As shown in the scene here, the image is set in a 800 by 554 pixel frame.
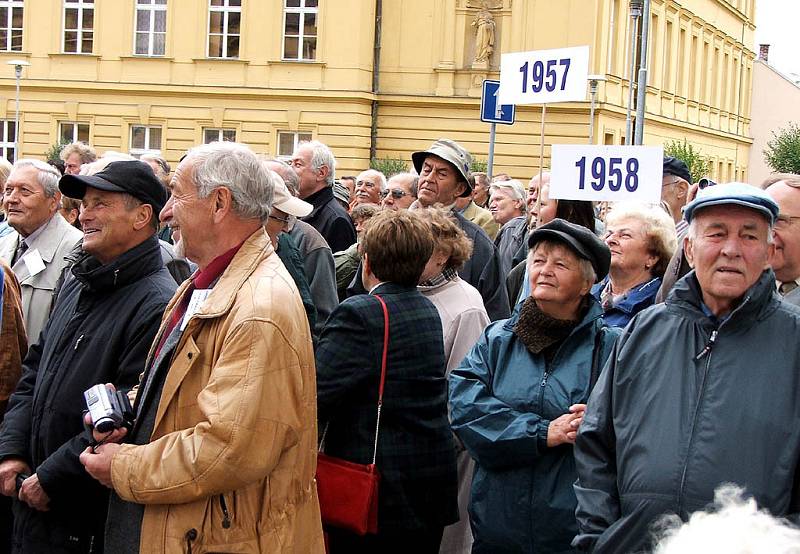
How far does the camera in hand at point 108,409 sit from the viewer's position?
3.84 m

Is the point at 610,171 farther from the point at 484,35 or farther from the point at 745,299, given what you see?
the point at 484,35

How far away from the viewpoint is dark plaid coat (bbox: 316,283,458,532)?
15.5 feet

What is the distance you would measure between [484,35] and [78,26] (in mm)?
11510

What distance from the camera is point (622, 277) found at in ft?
19.0

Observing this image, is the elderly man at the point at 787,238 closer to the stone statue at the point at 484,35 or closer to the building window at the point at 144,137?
the stone statue at the point at 484,35

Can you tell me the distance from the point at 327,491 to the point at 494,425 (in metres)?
0.78

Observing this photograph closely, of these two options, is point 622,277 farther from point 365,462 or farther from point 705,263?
point 705,263

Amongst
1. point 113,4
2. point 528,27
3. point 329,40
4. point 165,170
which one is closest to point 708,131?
point 528,27

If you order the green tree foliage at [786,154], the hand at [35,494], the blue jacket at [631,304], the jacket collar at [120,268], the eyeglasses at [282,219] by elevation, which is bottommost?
the hand at [35,494]

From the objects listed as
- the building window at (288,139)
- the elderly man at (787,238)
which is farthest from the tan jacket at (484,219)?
the building window at (288,139)

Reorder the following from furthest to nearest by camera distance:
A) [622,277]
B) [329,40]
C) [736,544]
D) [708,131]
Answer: [708,131]
[329,40]
[622,277]
[736,544]

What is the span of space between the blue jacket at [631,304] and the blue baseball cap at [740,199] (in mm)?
1888

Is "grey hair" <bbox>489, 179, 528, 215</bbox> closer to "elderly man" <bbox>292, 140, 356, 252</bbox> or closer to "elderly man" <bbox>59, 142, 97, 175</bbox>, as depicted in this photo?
"elderly man" <bbox>292, 140, 356, 252</bbox>

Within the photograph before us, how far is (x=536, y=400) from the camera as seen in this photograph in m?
4.48
